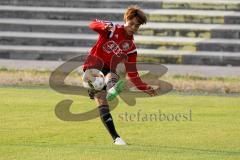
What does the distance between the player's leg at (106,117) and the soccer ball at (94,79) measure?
102 millimetres

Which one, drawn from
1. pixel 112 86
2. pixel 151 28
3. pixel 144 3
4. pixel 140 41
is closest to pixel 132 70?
pixel 112 86

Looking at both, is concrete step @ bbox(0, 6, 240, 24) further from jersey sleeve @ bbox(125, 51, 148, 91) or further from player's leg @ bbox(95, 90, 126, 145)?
player's leg @ bbox(95, 90, 126, 145)

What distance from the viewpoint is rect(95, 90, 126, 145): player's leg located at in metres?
11.1

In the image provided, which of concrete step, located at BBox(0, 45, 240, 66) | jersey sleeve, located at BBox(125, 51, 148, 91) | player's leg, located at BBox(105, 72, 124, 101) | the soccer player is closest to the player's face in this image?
the soccer player

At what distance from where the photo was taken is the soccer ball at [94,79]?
37.8 feet

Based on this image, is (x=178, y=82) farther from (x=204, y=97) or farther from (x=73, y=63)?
(x=73, y=63)

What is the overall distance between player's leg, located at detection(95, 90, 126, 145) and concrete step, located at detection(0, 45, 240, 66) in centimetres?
1163

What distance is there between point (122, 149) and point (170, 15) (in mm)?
15124

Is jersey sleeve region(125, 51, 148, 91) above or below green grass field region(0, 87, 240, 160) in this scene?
above

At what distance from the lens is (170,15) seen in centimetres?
2531

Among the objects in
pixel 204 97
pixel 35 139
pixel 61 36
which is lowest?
pixel 61 36

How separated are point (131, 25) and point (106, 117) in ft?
3.88

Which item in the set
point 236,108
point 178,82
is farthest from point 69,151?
point 178,82

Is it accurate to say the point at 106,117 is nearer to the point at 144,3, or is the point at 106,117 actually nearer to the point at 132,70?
the point at 132,70
